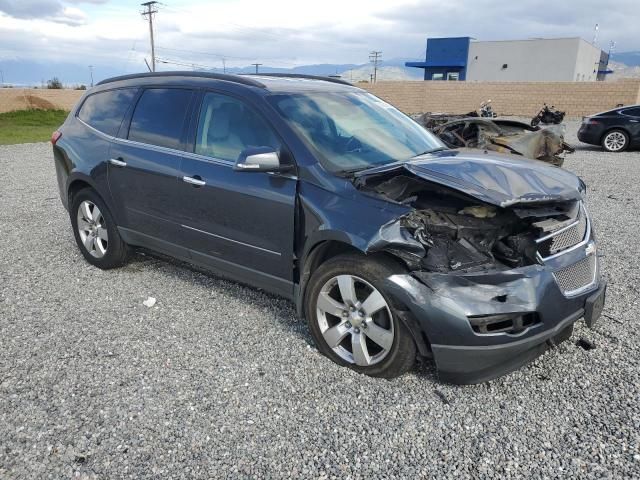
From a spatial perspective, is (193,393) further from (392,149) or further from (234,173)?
(392,149)

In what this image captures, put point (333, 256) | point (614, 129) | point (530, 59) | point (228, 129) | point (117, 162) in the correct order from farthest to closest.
Answer: point (530, 59), point (614, 129), point (117, 162), point (228, 129), point (333, 256)

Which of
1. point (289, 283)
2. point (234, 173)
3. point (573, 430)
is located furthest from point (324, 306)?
point (573, 430)

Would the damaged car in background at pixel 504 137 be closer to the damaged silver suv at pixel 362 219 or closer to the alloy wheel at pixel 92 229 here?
the damaged silver suv at pixel 362 219

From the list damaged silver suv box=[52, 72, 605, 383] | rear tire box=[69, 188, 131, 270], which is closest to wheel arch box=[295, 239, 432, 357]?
damaged silver suv box=[52, 72, 605, 383]

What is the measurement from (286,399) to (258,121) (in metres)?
1.92

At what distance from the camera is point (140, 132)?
15.0 feet

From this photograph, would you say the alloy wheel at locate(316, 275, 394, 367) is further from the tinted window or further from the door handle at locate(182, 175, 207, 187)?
the tinted window

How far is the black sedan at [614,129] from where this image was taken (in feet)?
49.0

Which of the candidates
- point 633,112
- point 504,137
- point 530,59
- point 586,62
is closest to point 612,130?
point 633,112

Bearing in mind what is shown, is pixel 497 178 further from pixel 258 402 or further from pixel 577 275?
pixel 258 402

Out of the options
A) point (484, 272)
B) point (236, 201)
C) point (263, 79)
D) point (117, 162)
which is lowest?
point (484, 272)

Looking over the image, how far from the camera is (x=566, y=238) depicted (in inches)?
128

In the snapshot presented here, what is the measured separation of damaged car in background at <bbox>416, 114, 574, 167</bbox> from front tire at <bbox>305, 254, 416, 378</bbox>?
6401mm

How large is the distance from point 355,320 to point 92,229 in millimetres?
3276
